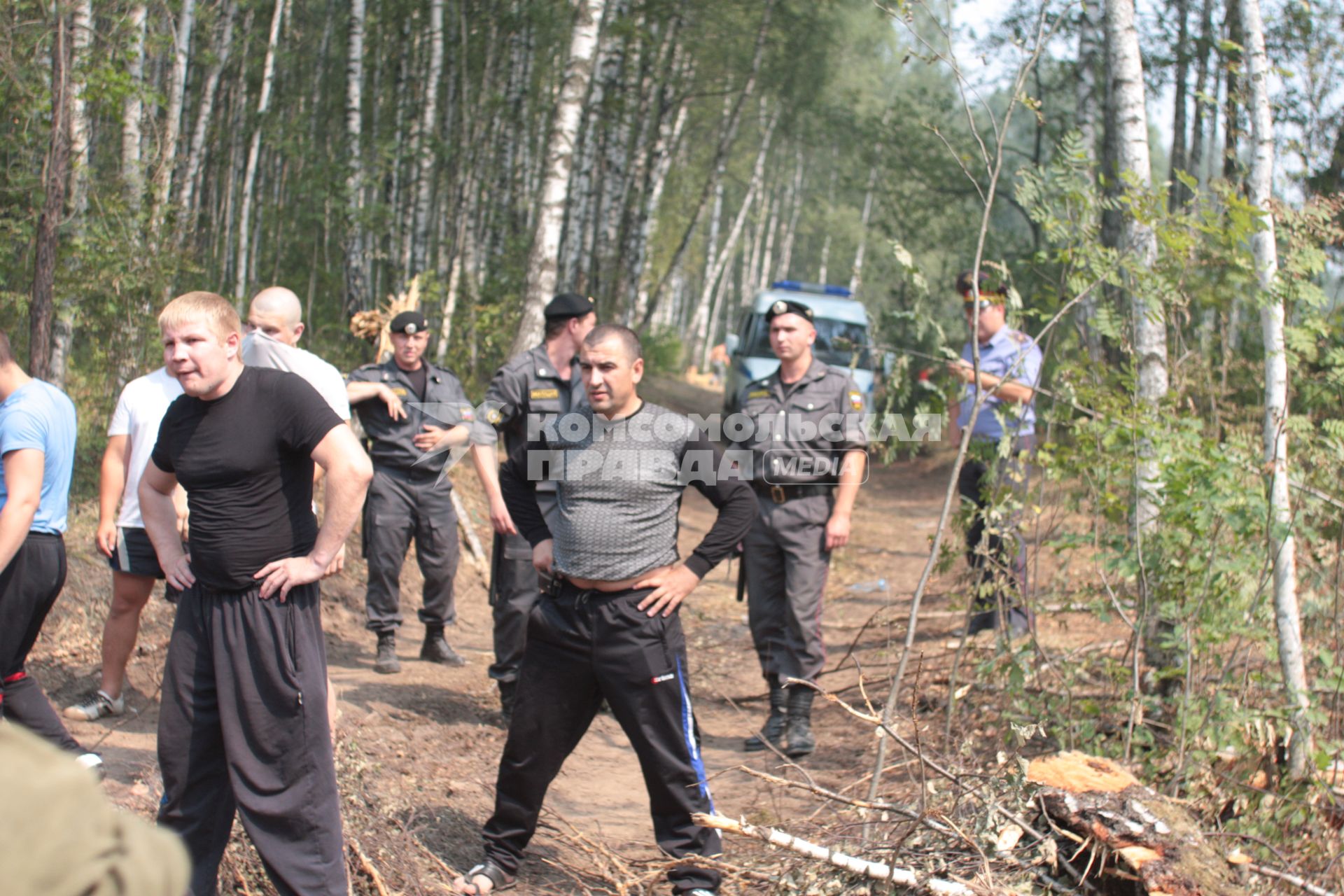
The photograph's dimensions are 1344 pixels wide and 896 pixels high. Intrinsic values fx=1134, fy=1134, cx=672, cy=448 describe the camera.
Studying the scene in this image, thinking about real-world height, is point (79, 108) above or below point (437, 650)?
above

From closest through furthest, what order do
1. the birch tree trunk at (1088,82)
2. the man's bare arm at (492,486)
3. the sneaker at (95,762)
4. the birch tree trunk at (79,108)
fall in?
the sneaker at (95,762) → the man's bare arm at (492,486) → the birch tree trunk at (79,108) → the birch tree trunk at (1088,82)

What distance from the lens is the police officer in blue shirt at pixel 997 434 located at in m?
4.57

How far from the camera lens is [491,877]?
11.7ft

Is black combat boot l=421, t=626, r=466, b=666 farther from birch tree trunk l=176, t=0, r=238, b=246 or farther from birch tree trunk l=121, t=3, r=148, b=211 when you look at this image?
birch tree trunk l=176, t=0, r=238, b=246

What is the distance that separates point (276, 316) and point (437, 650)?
2.54 meters

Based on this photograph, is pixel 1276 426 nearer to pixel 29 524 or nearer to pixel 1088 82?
pixel 29 524

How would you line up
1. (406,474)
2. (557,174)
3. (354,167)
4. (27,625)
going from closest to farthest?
(27,625)
(406,474)
(557,174)
(354,167)

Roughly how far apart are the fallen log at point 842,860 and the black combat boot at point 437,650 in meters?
3.44

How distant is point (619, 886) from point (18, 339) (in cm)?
640

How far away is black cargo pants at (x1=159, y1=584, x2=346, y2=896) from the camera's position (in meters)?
2.95

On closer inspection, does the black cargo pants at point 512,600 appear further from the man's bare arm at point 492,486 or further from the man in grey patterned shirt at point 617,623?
the man in grey patterned shirt at point 617,623

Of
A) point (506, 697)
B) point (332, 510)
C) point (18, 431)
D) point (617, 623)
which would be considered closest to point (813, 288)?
point (506, 697)

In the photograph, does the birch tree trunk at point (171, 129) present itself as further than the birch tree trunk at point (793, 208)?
No

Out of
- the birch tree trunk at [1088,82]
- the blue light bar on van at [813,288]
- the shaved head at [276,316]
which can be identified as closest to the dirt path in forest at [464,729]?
the shaved head at [276,316]
